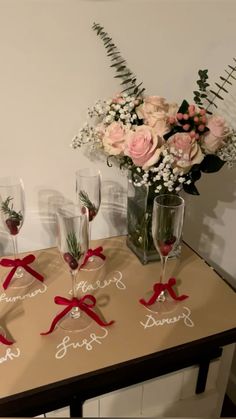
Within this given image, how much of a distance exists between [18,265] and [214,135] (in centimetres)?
64

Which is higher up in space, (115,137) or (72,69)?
(72,69)

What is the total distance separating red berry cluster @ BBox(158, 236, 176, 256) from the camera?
0.94 m

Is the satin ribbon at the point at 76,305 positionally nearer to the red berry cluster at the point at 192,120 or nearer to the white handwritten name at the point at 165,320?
the white handwritten name at the point at 165,320

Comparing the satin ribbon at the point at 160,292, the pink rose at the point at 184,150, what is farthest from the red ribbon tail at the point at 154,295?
the pink rose at the point at 184,150

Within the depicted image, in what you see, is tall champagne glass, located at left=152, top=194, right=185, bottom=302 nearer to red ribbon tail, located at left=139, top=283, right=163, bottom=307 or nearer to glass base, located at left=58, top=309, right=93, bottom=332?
red ribbon tail, located at left=139, top=283, right=163, bottom=307

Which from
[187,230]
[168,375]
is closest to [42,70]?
[187,230]

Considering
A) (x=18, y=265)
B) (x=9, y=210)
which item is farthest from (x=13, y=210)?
(x=18, y=265)

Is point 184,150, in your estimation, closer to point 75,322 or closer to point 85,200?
point 85,200

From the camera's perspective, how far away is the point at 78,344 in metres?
0.83

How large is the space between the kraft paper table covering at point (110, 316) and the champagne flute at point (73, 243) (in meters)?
0.03

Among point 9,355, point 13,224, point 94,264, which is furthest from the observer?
point 94,264

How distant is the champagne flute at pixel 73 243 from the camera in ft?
2.74

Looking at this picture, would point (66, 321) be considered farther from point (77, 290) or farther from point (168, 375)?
point (168, 375)

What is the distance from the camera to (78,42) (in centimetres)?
104
